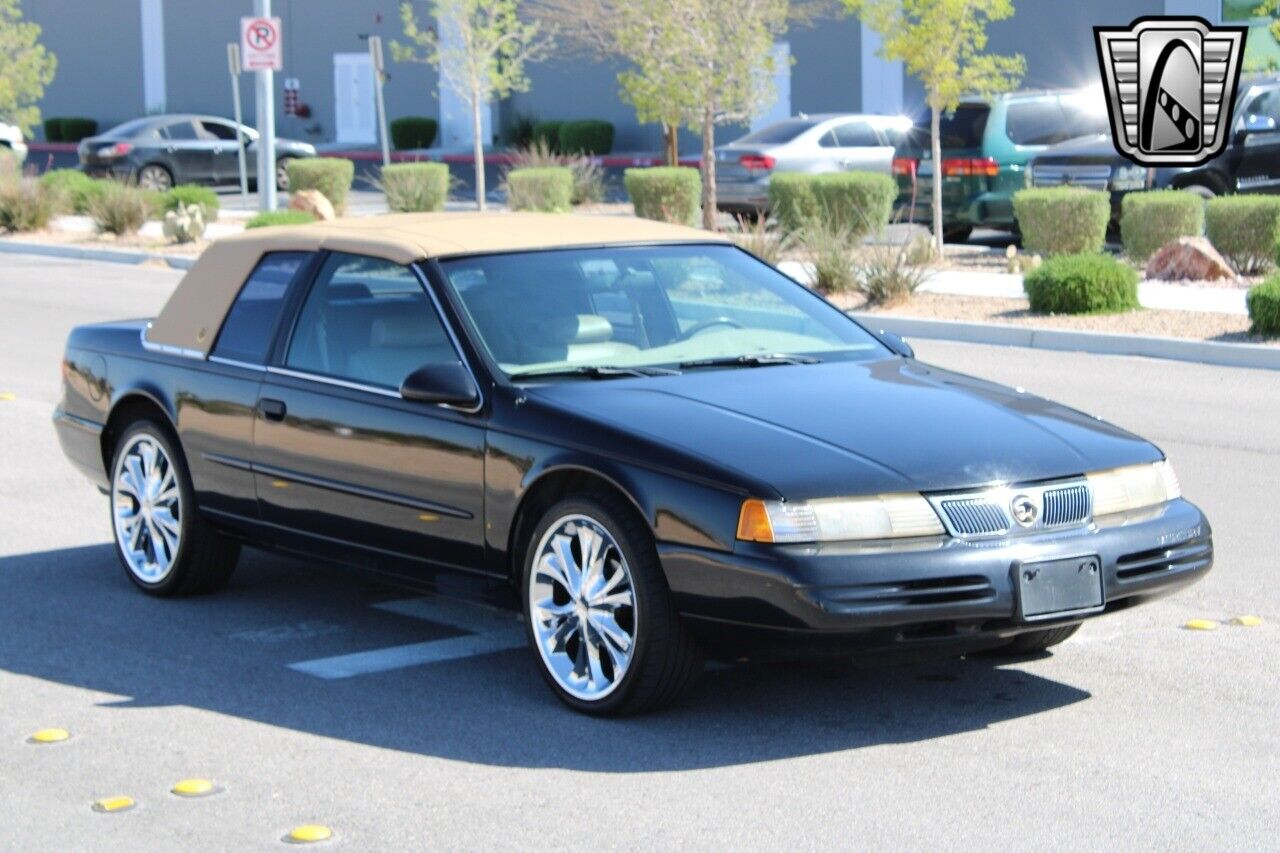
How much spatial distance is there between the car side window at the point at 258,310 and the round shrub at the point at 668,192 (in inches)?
723

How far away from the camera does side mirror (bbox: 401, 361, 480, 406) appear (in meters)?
6.41

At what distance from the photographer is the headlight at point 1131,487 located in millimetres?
5973

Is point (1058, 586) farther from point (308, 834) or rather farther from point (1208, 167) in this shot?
point (1208, 167)

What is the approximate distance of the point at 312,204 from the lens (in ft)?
94.9

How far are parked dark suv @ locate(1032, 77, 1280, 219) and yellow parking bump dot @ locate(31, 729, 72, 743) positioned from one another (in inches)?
741

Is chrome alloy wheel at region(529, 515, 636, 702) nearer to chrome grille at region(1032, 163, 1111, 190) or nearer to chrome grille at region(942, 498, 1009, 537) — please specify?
chrome grille at region(942, 498, 1009, 537)

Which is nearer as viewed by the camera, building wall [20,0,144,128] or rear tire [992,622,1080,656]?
rear tire [992,622,1080,656]

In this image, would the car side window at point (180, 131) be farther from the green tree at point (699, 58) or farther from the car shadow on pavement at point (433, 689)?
the car shadow on pavement at point (433, 689)

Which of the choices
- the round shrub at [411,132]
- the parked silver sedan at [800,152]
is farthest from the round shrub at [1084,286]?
the round shrub at [411,132]

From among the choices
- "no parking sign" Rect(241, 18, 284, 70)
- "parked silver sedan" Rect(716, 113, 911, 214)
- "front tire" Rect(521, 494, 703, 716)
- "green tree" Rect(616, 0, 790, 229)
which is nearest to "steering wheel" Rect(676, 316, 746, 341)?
"front tire" Rect(521, 494, 703, 716)

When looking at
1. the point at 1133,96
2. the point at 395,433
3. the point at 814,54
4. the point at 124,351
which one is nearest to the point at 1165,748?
the point at 395,433

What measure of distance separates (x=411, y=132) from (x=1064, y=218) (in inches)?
1324

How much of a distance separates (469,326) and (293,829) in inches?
79.6

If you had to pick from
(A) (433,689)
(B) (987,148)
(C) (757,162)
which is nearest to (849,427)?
(A) (433,689)
